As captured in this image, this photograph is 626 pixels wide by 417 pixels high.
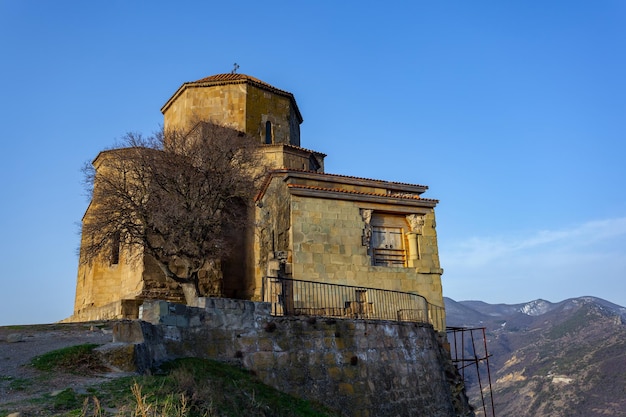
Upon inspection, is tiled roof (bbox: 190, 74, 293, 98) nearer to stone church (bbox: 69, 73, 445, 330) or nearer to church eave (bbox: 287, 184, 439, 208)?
stone church (bbox: 69, 73, 445, 330)

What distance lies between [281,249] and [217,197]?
3.59 meters

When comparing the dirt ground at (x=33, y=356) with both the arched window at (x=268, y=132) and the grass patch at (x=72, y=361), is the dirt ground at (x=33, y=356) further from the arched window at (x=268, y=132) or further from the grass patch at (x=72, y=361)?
the arched window at (x=268, y=132)

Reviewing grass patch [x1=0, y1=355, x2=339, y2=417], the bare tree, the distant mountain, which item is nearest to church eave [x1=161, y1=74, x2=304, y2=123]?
the bare tree

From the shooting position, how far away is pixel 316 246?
18172mm

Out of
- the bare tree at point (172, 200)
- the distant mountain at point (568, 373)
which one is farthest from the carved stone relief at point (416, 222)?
the distant mountain at point (568, 373)

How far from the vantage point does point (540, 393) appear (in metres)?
78.8

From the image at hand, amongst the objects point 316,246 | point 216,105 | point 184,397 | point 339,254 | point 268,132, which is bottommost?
point 184,397

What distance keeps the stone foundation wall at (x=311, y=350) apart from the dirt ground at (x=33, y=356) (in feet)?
5.17

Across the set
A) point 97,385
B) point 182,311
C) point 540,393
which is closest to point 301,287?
point 182,311

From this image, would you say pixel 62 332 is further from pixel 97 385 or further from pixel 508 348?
pixel 508 348

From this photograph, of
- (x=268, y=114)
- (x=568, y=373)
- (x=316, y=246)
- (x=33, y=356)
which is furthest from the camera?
(x=568, y=373)

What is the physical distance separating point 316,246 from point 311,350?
5222 millimetres

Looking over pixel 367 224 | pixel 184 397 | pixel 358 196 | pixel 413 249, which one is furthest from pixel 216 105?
pixel 184 397

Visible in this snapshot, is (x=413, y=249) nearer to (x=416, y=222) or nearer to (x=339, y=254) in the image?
(x=416, y=222)
